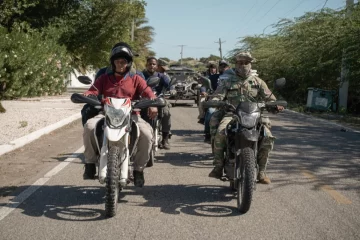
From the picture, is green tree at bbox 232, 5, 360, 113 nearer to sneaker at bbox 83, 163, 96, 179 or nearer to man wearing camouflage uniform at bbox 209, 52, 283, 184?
man wearing camouflage uniform at bbox 209, 52, 283, 184

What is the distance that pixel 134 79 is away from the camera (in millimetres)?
6414

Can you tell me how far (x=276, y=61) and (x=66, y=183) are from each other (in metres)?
25.7

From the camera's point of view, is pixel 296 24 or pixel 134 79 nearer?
pixel 134 79

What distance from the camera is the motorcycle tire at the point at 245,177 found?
5375 millimetres

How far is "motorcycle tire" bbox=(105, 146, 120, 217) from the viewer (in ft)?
17.0

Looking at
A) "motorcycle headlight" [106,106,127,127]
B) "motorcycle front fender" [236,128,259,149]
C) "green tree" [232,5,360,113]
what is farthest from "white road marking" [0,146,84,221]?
"green tree" [232,5,360,113]

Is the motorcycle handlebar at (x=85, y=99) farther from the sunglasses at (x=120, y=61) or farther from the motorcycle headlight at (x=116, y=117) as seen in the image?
the sunglasses at (x=120, y=61)

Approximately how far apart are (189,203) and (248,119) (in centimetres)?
127

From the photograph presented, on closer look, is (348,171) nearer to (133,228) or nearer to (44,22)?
(133,228)

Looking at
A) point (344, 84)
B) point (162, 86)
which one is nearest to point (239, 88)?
point (162, 86)

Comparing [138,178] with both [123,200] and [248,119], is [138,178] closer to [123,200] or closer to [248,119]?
[123,200]

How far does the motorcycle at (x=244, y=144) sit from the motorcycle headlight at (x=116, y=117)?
127 centimetres

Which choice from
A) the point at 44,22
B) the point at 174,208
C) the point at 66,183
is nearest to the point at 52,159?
the point at 66,183

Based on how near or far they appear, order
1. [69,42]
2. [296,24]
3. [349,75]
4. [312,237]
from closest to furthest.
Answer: [312,237]
[349,75]
[296,24]
[69,42]
